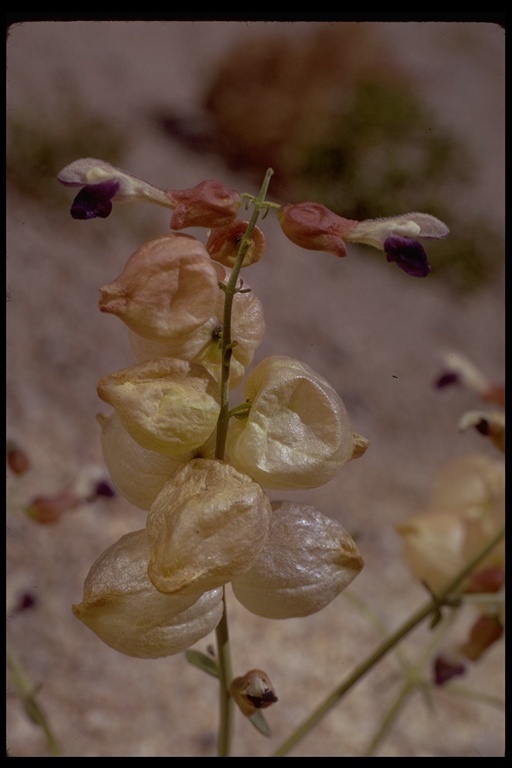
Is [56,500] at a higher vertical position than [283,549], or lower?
lower

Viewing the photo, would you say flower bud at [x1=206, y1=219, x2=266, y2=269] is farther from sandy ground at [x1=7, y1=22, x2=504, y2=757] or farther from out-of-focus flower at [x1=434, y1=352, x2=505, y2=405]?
out-of-focus flower at [x1=434, y1=352, x2=505, y2=405]

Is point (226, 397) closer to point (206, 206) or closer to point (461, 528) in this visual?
point (206, 206)

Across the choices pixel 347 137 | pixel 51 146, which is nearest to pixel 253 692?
pixel 51 146

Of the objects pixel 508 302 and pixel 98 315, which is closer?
pixel 508 302
